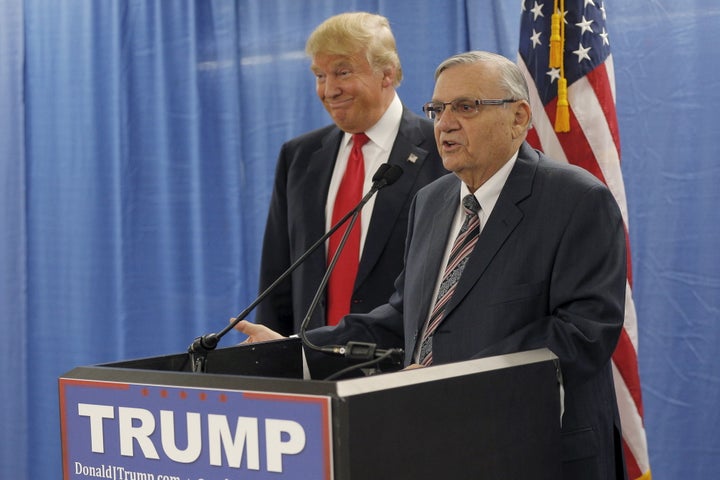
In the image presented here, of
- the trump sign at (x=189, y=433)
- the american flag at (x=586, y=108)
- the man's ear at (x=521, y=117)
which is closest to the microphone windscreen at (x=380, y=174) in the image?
the man's ear at (x=521, y=117)

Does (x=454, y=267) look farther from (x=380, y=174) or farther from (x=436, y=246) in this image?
(x=380, y=174)

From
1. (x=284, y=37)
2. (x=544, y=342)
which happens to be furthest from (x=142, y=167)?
(x=544, y=342)

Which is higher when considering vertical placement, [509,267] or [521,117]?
[521,117]

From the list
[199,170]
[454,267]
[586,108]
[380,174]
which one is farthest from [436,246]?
[199,170]

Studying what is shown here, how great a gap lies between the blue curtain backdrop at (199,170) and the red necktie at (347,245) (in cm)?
104

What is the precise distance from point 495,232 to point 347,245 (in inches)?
35.3

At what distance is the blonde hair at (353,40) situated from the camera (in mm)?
2732

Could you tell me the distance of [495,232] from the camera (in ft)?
6.18

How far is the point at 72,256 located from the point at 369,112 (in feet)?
7.20

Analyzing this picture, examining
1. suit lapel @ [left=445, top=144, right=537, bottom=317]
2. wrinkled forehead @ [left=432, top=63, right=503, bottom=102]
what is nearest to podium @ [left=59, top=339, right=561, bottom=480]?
suit lapel @ [left=445, top=144, right=537, bottom=317]

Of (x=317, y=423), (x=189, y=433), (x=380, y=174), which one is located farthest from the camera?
(x=380, y=174)

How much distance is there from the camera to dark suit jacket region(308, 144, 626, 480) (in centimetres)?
174

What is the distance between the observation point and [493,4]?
366 centimetres

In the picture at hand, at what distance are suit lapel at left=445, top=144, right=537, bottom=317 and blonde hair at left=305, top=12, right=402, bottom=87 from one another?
93cm
